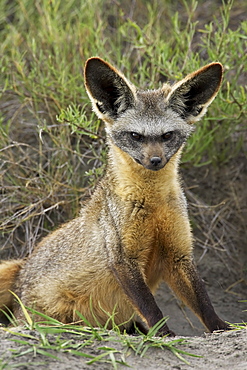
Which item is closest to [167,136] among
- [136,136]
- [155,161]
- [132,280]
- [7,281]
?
[136,136]

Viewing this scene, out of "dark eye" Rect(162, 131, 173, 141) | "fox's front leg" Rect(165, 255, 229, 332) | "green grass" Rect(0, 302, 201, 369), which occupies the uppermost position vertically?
"dark eye" Rect(162, 131, 173, 141)

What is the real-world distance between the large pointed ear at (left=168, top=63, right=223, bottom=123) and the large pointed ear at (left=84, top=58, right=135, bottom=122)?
1.22 ft

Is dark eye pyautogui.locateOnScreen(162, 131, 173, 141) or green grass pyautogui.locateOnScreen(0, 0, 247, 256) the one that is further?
green grass pyautogui.locateOnScreen(0, 0, 247, 256)

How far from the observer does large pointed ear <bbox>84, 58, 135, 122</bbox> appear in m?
4.44

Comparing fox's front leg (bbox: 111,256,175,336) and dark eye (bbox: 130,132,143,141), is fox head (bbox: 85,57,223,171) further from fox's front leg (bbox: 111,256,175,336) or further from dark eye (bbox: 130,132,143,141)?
fox's front leg (bbox: 111,256,175,336)

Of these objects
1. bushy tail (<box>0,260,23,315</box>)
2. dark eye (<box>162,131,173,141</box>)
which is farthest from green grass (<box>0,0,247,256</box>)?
dark eye (<box>162,131,173,141</box>)

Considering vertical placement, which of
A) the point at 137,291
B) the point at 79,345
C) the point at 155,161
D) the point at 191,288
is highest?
the point at 155,161

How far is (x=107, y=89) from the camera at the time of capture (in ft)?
15.1

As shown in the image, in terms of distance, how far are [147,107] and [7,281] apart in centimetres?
211

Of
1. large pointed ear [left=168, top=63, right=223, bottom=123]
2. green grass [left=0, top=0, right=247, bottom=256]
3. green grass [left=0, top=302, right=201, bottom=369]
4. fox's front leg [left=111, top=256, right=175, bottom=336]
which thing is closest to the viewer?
green grass [left=0, top=302, right=201, bottom=369]

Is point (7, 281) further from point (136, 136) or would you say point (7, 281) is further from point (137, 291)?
point (136, 136)

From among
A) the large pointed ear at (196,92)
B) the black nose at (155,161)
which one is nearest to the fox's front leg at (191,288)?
the black nose at (155,161)

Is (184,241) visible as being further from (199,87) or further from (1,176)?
(1,176)

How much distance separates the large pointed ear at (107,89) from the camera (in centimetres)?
444
